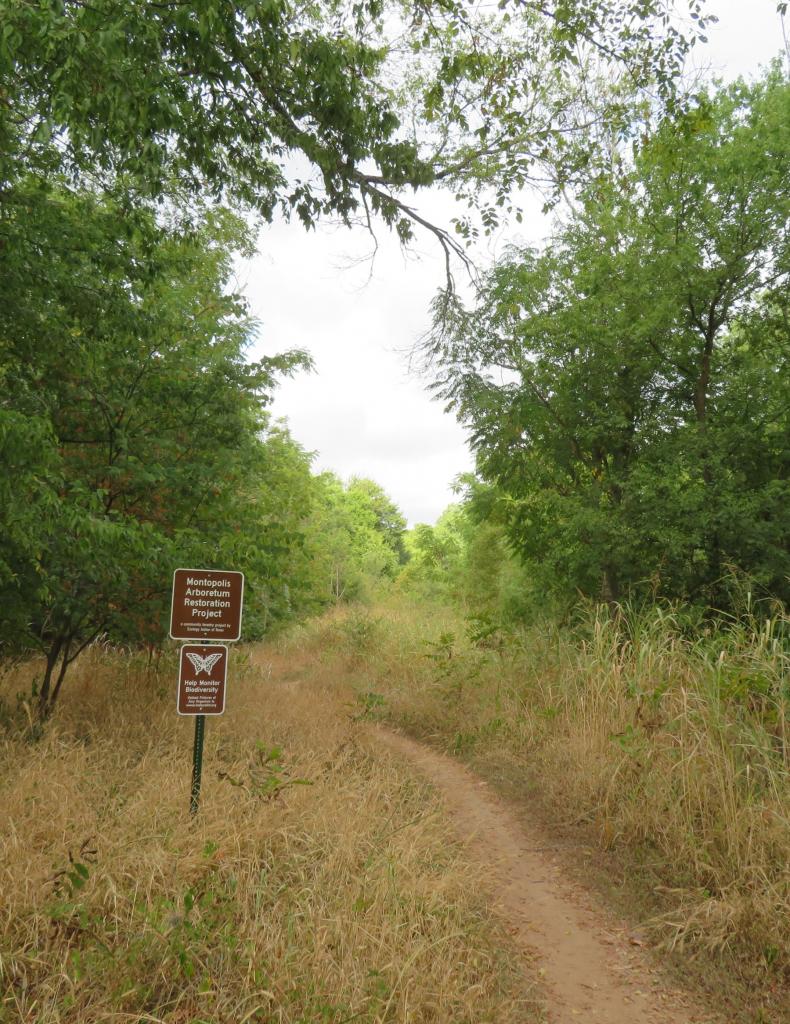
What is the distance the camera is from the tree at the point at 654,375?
9039mm

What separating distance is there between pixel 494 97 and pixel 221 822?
720 centimetres

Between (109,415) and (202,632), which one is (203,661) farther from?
(109,415)

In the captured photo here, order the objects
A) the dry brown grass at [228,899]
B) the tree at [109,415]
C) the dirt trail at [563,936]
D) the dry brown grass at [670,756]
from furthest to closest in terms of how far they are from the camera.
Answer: the tree at [109,415] < the dry brown grass at [670,756] < the dirt trail at [563,936] < the dry brown grass at [228,899]

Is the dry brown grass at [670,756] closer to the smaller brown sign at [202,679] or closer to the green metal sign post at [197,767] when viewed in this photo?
the green metal sign post at [197,767]

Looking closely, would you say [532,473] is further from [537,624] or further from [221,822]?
[221,822]

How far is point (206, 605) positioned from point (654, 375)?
7.94 metres

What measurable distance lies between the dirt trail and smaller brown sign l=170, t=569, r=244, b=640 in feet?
8.95

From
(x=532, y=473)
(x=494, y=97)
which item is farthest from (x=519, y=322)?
(x=494, y=97)

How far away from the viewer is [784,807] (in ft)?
15.9

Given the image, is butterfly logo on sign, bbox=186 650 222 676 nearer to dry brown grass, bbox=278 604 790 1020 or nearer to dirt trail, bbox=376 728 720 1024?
dirt trail, bbox=376 728 720 1024

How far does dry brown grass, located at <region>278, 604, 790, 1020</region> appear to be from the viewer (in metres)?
4.44

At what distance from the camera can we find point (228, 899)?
395 centimetres

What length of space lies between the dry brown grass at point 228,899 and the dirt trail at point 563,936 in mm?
284

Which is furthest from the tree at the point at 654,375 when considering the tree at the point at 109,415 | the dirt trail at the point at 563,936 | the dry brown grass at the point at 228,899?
the dry brown grass at the point at 228,899
